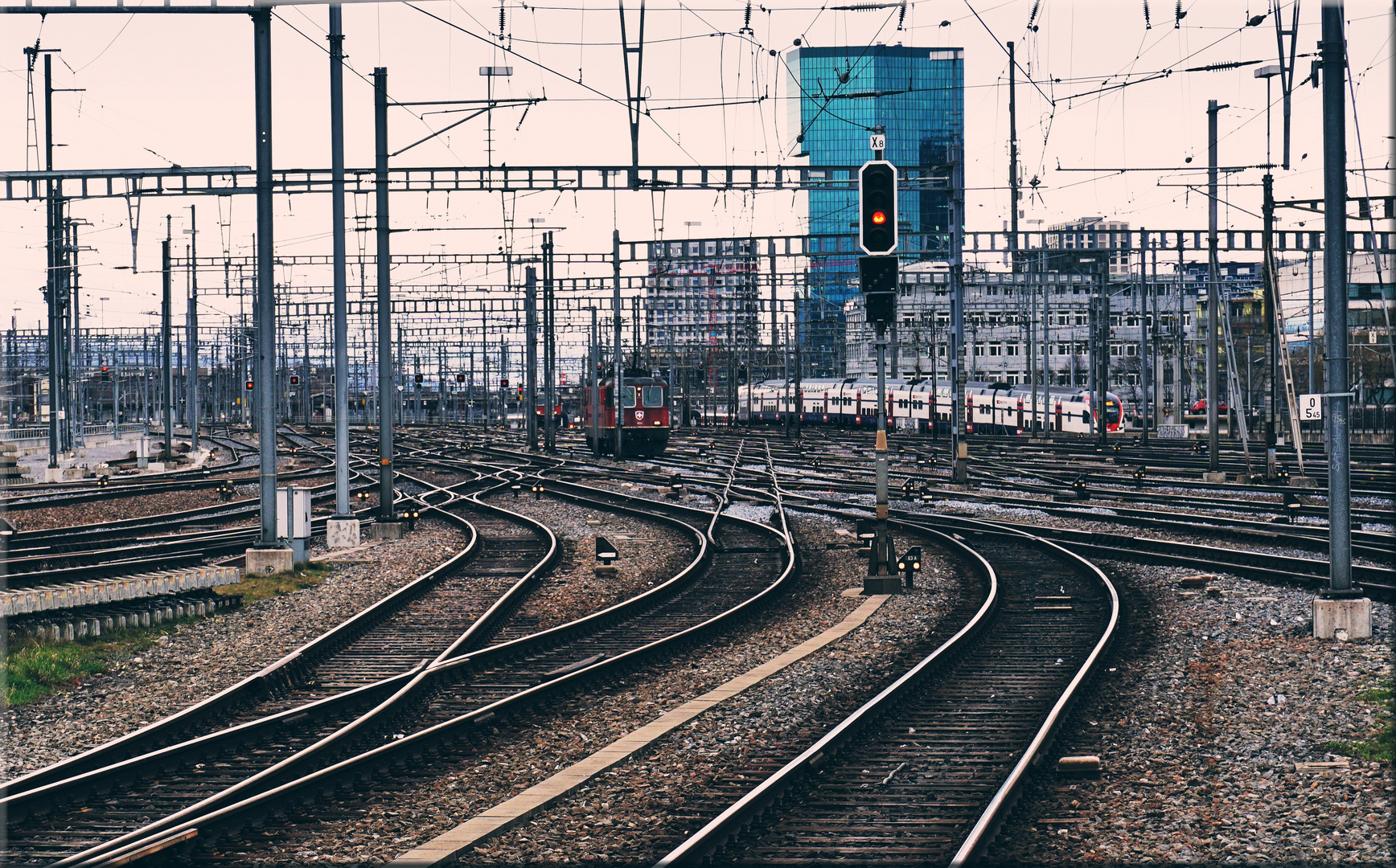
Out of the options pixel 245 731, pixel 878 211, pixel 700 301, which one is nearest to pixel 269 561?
pixel 878 211

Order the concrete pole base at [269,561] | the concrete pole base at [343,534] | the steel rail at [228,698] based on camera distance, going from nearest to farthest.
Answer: the steel rail at [228,698]
the concrete pole base at [269,561]
the concrete pole base at [343,534]

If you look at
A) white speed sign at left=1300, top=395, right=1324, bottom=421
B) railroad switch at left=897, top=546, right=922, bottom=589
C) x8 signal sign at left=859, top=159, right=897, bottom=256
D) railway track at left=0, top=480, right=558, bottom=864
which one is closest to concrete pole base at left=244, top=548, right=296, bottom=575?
railway track at left=0, top=480, right=558, bottom=864

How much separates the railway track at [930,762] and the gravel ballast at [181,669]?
4.86 metres

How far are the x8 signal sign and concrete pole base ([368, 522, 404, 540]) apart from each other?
12139 millimetres

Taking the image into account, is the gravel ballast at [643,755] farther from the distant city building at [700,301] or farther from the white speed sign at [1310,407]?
the distant city building at [700,301]

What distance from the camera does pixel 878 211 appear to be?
51.2ft

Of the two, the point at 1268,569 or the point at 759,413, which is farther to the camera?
the point at 759,413

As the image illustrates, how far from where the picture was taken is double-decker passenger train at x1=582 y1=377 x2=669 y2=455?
49.6 meters

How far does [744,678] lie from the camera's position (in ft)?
40.5

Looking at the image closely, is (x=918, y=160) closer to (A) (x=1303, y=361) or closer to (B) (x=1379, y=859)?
(A) (x=1303, y=361)

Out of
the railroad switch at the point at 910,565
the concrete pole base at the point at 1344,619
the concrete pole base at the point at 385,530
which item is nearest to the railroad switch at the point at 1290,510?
the railroad switch at the point at 910,565

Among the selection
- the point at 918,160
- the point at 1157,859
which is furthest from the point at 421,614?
the point at 918,160

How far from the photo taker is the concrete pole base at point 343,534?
76.7 feet

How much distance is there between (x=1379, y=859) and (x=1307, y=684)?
4638mm
